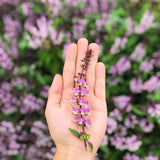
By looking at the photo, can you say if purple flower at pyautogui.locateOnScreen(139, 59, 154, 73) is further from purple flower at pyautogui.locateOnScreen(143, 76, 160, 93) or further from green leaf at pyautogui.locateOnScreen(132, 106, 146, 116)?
green leaf at pyautogui.locateOnScreen(132, 106, 146, 116)

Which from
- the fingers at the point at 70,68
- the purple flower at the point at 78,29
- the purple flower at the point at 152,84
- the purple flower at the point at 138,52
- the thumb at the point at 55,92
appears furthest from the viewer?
the purple flower at the point at 78,29

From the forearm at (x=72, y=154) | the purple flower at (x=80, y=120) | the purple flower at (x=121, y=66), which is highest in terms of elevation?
the purple flower at (x=121, y=66)

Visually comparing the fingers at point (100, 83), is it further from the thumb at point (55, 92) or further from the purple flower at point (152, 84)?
the purple flower at point (152, 84)

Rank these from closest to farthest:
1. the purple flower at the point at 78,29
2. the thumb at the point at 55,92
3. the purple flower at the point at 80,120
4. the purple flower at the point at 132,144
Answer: the purple flower at the point at 80,120
the thumb at the point at 55,92
the purple flower at the point at 132,144
the purple flower at the point at 78,29

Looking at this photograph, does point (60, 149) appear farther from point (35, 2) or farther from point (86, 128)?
point (35, 2)

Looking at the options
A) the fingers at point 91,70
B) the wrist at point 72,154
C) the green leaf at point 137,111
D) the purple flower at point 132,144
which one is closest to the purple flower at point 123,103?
the green leaf at point 137,111

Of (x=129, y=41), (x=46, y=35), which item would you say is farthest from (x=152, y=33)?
(x=46, y=35)

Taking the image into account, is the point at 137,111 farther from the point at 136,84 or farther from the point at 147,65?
the point at 147,65
